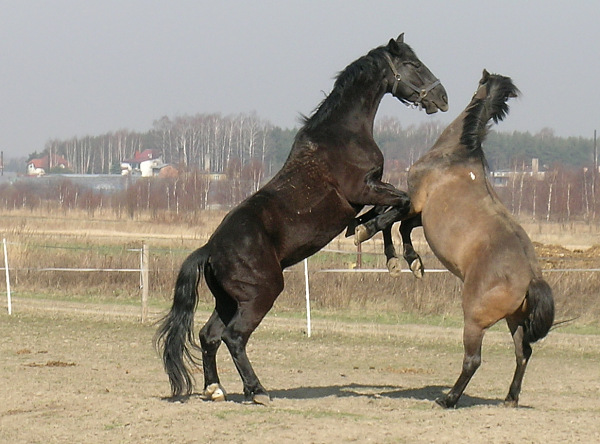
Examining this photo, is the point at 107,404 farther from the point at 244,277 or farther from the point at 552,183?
the point at 552,183

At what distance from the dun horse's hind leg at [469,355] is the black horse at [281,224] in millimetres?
1251

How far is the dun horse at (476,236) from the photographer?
730 cm

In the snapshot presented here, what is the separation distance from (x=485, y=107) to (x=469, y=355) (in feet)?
7.57

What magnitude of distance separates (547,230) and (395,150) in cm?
2810

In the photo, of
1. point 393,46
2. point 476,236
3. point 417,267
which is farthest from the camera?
point 417,267

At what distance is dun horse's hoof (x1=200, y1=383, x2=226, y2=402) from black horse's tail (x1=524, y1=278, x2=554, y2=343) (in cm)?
265

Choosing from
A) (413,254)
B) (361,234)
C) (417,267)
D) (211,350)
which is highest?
(361,234)

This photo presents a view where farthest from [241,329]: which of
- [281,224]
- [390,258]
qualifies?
[390,258]

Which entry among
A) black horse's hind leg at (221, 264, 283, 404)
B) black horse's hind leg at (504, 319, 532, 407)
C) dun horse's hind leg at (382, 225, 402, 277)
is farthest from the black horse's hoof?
black horse's hind leg at (221, 264, 283, 404)

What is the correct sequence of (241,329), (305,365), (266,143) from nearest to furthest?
1. (241,329)
2. (305,365)
3. (266,143)

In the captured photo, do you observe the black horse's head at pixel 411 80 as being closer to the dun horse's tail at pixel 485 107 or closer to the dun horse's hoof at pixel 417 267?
the dun horse's tail at pixel 485 107

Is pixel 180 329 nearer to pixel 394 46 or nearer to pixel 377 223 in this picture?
pixel 377 223

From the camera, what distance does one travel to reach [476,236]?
7.54 meters

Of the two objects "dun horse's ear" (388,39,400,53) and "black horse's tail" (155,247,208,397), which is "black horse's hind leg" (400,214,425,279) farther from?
"black horse's tail" (155,247,208,397)
